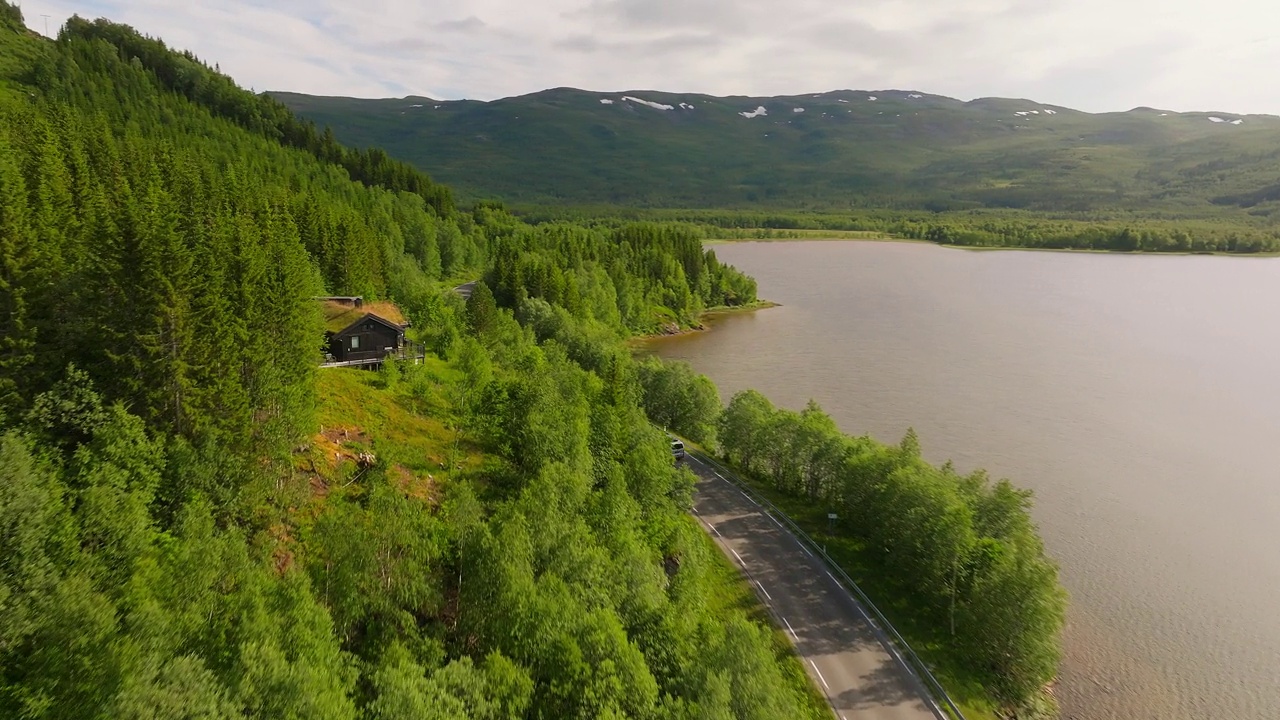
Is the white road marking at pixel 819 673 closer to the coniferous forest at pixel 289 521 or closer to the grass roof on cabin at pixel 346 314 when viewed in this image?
the coniferous forest at pixel 289 521

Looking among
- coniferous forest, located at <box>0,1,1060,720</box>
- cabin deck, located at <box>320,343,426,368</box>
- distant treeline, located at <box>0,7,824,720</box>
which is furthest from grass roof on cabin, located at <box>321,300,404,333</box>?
distant treeline, located at <box>0,7,824,720</box>

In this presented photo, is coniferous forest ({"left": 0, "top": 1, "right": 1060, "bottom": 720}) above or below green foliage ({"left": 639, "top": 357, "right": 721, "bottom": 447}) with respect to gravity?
above

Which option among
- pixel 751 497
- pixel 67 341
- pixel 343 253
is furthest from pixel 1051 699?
pixel 343 253

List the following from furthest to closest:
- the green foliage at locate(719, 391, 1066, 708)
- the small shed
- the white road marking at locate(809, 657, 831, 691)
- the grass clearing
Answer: the small shed
the green foliage at locate(719, 391, 1066, 708)
the grass clearing
the white road marking at locate(809, 657, 831, 691)

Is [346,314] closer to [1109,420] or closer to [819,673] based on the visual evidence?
[819,673]

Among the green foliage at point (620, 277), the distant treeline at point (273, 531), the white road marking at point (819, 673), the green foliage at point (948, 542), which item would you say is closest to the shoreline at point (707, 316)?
the green foliage at point (620, 277)

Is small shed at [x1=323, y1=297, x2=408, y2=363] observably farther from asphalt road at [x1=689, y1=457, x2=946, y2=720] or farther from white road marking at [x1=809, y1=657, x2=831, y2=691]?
white road marking at [x1=809, y1=657, x2=831, y2=691]

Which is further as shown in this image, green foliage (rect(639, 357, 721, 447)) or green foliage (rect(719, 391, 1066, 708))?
green foliage (rect(639, 357, 721, 447))

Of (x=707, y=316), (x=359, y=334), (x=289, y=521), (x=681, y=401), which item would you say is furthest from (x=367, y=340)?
(x=707, y=316)

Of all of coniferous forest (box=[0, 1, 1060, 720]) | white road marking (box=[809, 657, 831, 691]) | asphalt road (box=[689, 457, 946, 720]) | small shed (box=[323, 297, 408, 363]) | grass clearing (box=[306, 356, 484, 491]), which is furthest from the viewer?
small shed (box=[323, 297, 408, 363])
